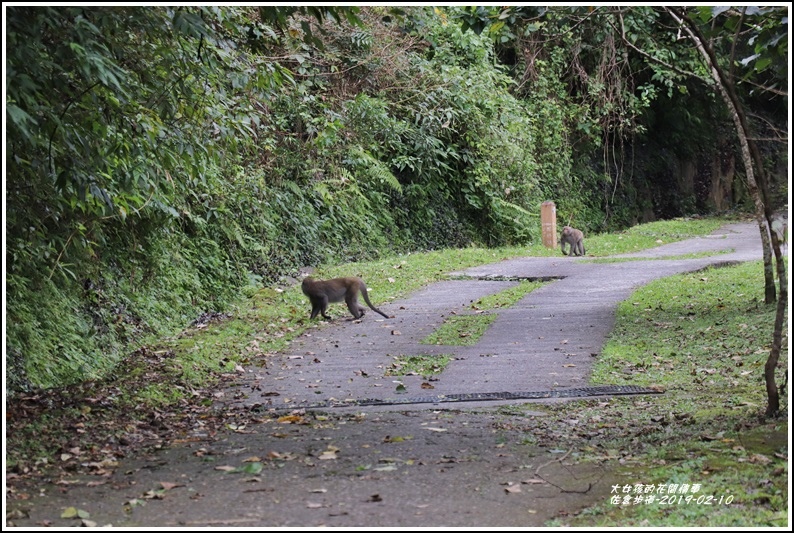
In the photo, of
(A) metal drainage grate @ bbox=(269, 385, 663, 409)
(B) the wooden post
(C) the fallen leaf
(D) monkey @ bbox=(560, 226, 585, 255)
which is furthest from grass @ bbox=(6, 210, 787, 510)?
(B) the wooden post

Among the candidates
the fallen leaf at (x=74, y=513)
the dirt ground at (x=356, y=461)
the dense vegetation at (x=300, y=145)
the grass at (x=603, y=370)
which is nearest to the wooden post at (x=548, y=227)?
the dense vegetation at (x=300, y=145)

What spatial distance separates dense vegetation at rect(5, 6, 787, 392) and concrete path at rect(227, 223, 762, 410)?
2215 mm

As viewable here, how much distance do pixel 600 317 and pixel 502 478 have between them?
7433 mm

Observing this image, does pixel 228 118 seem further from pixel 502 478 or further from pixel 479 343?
pixel 502 478

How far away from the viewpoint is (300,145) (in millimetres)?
19609

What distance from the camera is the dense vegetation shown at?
7.85 meters

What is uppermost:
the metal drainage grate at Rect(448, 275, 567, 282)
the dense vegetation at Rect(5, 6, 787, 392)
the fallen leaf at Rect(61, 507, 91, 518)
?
the dense vegetation at Rect(5, 6, 787, 392)

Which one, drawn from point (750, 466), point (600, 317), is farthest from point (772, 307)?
point (750, 466)

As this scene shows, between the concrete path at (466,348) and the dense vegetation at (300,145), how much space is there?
2215 mm

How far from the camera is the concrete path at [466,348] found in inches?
367

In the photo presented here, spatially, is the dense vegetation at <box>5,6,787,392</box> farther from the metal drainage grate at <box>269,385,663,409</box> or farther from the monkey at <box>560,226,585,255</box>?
the monkey at <box>560,226,585,255</box>

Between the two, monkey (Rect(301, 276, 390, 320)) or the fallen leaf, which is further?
monkey (Rect(301, 276, 390, 320))

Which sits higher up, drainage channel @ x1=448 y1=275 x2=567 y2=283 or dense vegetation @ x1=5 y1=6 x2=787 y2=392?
dense vegetation @ x1=5 y1=6 x2=787 y2=392

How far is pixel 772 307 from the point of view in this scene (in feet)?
40.9
